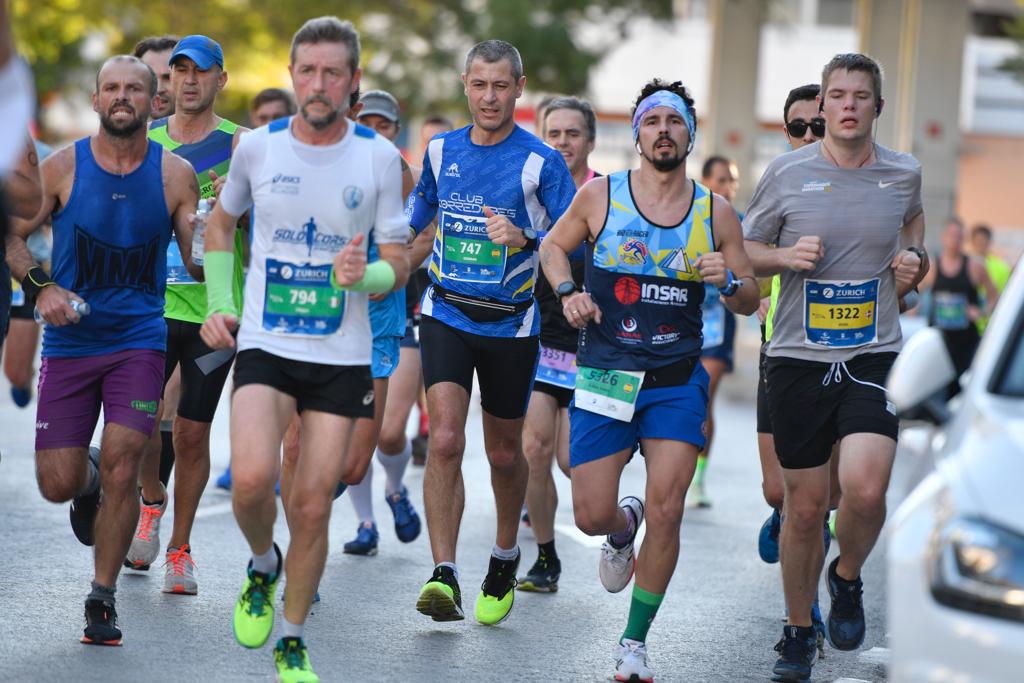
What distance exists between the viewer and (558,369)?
9195 millimetres

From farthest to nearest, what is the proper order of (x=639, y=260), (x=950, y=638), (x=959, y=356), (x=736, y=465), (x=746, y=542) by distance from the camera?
(x=959, y=356)
(x=736, y=465)
(x=746, y=542)
(x=639, y=260)
(x=950, y=638)

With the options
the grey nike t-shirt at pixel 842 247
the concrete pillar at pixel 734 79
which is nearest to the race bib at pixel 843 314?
the grey nike t-shirt at pixel 842 247

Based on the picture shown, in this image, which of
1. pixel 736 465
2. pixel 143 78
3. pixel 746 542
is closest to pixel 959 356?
pixel 736 465

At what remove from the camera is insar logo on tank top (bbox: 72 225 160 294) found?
23.7ft

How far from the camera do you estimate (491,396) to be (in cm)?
800

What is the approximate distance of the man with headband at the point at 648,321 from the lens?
22.9 feet

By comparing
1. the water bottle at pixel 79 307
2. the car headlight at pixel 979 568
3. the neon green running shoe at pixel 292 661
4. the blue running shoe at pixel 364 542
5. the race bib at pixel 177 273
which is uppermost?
the water bottle at pixel 79 307

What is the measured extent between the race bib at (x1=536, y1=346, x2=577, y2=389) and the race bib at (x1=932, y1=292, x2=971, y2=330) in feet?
32.9

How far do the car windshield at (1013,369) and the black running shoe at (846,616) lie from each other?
7.70 feet

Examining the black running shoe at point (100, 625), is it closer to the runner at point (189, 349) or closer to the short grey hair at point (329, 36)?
the runner at point (189, 349)

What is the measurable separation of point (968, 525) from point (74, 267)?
4178 millimetres

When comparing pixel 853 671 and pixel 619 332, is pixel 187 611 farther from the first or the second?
pixel 853 671

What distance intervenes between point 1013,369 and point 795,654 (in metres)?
2.41

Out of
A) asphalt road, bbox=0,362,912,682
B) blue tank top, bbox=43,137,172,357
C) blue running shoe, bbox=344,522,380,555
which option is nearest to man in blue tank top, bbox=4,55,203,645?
blue tank top, bbox=43,137,172,357
